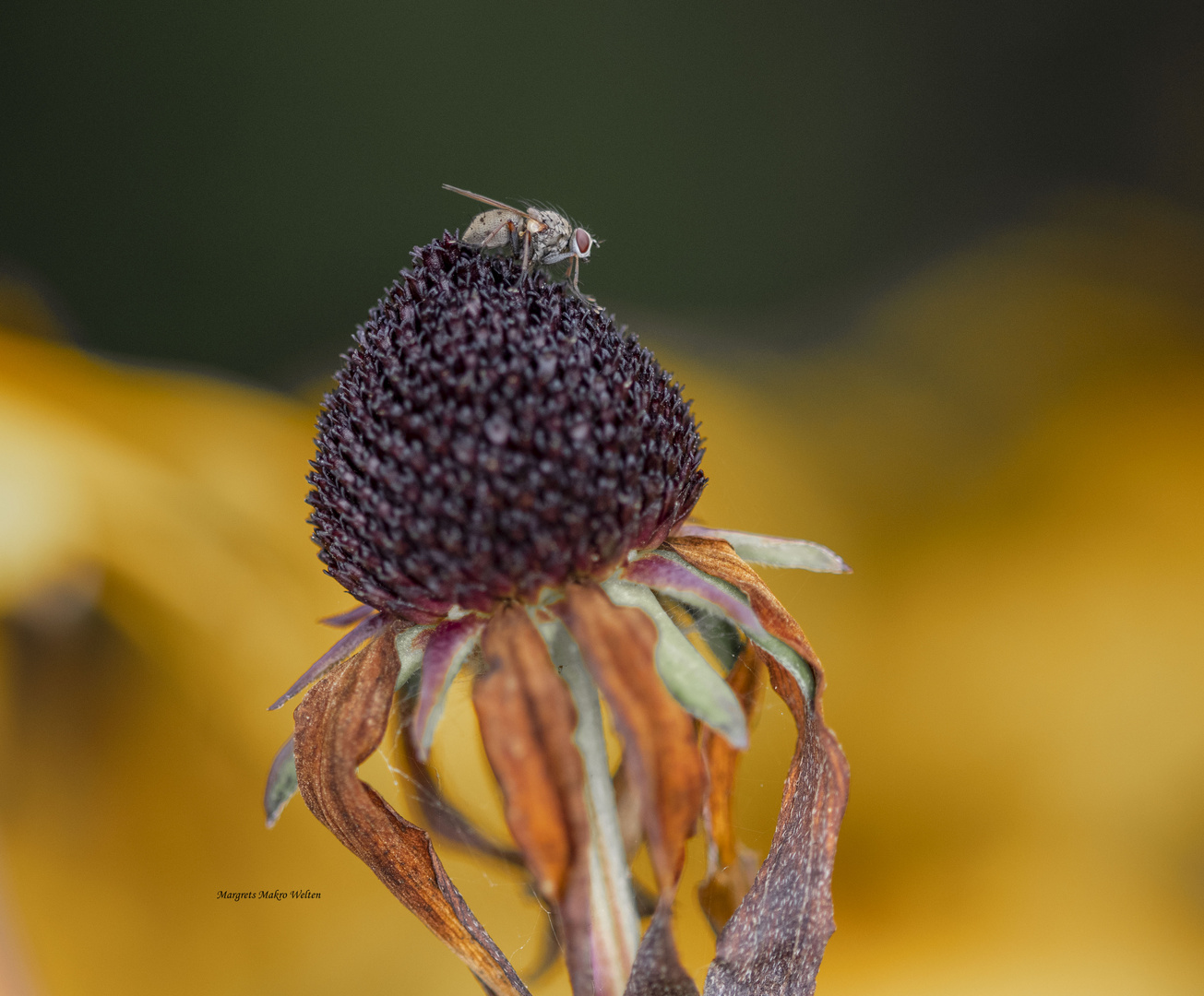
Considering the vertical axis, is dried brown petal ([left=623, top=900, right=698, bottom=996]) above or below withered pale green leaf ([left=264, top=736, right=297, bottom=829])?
above

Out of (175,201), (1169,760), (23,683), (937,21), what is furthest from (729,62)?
(23,683)

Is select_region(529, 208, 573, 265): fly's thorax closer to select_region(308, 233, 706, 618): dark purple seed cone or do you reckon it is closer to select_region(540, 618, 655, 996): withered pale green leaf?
select_region(308, 233, 706, 618): dark purple seed cone

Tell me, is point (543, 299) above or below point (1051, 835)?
above

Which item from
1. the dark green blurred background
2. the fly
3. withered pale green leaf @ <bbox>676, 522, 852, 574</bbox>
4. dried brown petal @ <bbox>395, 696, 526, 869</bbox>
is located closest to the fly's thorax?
the fly

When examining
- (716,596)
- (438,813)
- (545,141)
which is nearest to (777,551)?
(716,596)

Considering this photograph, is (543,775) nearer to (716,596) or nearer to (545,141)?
(716,596)

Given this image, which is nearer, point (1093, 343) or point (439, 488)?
point (439, 488)

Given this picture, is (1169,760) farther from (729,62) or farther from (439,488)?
(729,62)
